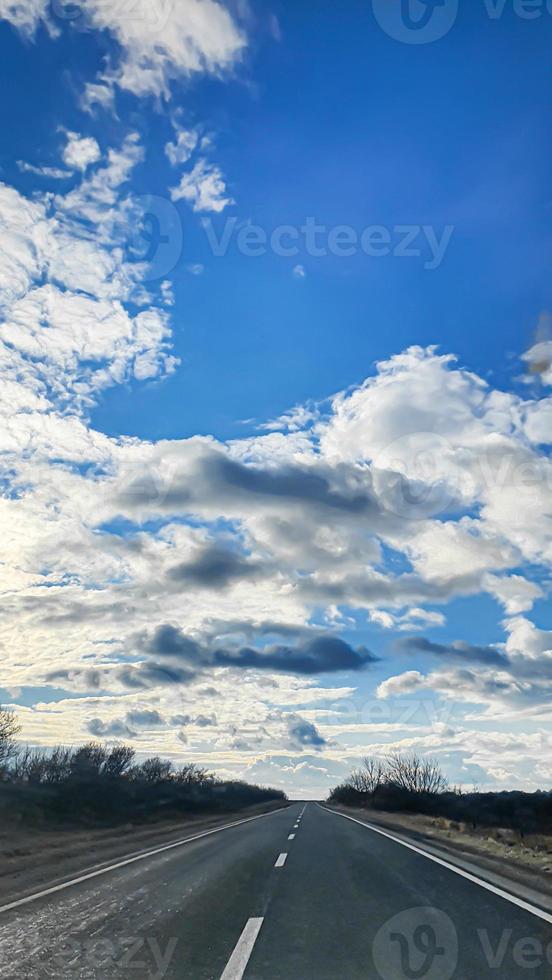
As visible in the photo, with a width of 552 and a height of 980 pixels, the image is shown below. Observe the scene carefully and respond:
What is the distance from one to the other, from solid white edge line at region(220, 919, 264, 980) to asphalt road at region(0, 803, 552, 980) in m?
0.02

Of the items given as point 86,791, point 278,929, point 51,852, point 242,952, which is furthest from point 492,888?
point 86,791

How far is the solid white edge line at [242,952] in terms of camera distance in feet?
23.9

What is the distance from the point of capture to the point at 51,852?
67.8ft

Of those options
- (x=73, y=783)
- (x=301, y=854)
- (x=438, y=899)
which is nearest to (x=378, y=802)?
(x=73, y=783)

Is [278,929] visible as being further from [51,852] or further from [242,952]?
[51,852]

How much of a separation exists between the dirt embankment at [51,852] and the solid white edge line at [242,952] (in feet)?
14.4

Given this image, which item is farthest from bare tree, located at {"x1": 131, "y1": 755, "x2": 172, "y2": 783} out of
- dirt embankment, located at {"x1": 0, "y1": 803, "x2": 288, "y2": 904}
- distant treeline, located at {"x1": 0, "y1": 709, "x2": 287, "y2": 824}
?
dirt embankment, located at {"x1": 0, "y1": 803, "x2": 288, "y2": 904}

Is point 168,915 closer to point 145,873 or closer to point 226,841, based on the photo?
point 145,873

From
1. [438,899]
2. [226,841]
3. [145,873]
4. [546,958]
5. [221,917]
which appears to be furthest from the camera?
[226,841]

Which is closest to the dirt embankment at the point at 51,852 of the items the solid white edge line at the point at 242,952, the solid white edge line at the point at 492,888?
the solid white edge line at the point at 242,952

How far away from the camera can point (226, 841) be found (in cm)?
2481

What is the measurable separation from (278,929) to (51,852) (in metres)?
13.5

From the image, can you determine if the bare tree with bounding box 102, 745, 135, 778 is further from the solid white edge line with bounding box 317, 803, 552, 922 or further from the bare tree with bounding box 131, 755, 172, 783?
the solid white edge line with bounding box 317, 803, 552, 922

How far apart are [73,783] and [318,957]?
39.7 meters
